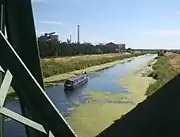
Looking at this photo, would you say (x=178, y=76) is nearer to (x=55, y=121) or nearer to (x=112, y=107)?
(x=55, y=121)

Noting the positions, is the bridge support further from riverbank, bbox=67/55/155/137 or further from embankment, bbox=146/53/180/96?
riverbank, bbox=67/55/155/137

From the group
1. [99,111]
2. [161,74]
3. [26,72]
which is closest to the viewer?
[26,72]

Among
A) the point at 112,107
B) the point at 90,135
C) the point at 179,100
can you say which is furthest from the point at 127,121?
the point at 112,107

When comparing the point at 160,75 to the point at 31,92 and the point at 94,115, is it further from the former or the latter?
the point at 31,92

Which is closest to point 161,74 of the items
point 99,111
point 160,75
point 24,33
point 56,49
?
point 160,75

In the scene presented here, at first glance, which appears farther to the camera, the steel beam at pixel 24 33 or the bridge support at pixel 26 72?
the steel beam at pixel 24 33

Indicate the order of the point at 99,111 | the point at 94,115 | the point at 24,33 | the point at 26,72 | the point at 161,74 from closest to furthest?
the point at 26,72, the point at 24,33, the point at 94,115, the point at 99,111, the point at 161,74

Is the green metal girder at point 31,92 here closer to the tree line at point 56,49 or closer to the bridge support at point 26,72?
the bridge support at point 26,72

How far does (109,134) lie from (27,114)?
331 millimetres

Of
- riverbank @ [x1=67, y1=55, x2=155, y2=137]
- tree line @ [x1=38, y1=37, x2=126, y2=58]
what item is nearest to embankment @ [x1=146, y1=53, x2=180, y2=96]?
→ riverbank @ [x1=67, y1=55, x2=155, y2=137]

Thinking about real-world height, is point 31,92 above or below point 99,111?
above

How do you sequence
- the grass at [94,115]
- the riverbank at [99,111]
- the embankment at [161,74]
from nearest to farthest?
the grass at [94,115] → the riverbank at [99,111] → the embankment at [161,74]

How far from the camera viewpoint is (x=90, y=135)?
8844 millimetres

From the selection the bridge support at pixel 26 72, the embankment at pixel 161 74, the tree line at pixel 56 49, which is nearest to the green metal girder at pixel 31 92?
the bridge support at pixel 26 72
